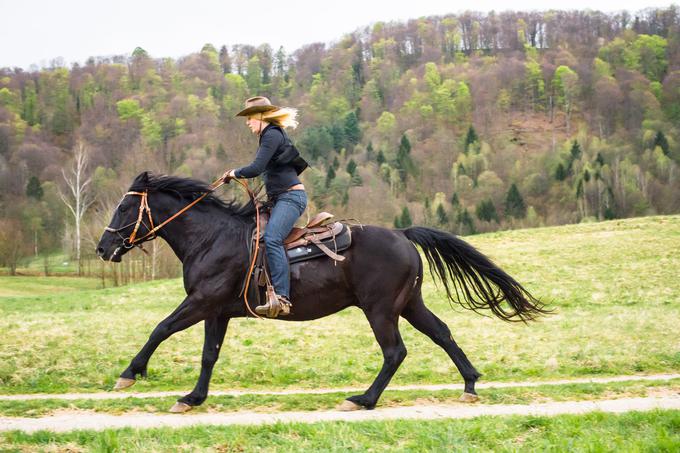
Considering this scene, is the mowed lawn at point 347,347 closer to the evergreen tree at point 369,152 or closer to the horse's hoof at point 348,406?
the horse's hoof at point 348,406

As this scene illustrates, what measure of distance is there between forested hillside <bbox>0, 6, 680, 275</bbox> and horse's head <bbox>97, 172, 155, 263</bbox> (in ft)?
149

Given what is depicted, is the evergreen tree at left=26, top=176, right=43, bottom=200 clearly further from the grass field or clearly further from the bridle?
the bridle

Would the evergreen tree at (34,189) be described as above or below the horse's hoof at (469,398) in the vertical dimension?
above

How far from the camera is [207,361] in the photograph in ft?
31.7

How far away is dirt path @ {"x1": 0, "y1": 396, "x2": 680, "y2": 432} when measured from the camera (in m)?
8.36

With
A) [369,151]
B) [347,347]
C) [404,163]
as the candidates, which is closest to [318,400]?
[347,347]

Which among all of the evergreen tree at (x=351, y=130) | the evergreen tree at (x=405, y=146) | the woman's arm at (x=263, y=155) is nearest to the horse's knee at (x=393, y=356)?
the woman's arm at (x=263, y=155)

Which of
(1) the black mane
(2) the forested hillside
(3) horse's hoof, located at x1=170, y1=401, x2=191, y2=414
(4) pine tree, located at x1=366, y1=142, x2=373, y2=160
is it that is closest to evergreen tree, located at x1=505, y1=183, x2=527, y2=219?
(2) the forested hillside

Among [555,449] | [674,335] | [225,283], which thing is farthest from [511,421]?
[674,335]

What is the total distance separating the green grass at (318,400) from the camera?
950cm

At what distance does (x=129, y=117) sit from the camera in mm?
149500

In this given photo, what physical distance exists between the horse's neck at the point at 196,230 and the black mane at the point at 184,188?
21cm

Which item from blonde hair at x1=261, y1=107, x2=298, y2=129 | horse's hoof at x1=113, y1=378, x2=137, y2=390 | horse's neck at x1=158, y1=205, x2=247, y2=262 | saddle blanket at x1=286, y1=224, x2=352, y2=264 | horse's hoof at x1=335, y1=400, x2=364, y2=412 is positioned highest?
blonde hair at x1=261, y1=107, x2=298, y2=129

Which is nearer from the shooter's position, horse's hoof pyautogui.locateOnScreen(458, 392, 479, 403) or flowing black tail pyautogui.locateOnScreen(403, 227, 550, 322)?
horse's hoof pyautogui.locateOnScreen(458, 392, 479, 403)
